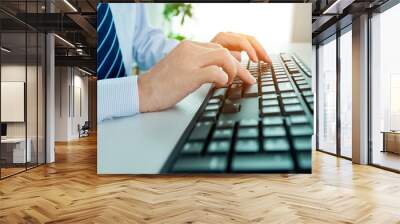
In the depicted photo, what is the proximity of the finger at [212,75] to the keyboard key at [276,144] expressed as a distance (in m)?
1.11

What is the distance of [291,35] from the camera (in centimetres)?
629

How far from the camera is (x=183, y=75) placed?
19.8 feet

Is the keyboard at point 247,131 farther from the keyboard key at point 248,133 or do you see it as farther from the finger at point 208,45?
the finger at point 208,45

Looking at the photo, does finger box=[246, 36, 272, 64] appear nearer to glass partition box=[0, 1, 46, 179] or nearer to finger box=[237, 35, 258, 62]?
finger box=[237, 35, 258, 62]

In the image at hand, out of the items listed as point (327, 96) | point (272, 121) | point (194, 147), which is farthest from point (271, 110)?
point (327, 96)

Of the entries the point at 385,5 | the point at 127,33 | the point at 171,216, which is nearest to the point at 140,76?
the point at 127,33

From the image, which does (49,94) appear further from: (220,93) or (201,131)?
(220,93)

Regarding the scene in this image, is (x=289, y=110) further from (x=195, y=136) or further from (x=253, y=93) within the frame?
(x=195, y=136)

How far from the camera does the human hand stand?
6.23m

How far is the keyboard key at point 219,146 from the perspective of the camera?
605 centimetres

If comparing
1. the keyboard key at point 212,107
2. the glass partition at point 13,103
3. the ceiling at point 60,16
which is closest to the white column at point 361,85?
the ceiling at point 60,16

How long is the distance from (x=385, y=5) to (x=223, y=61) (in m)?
3.31

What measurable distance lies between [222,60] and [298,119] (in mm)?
1451

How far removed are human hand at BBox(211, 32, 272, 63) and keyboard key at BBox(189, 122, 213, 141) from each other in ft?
3.85
